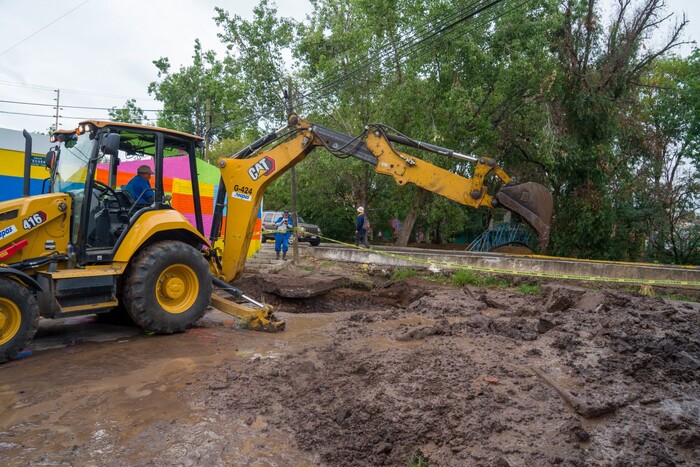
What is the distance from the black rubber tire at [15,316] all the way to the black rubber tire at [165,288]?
1.14 m

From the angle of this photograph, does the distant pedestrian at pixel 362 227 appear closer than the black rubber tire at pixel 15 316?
No

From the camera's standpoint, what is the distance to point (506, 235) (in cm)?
2452

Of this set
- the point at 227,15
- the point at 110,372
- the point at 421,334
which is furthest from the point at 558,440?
the point at 227,15

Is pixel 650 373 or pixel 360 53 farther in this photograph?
pixel 360 53

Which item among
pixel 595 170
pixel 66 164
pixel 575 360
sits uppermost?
pixel 595 170

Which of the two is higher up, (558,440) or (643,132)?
(643,132)

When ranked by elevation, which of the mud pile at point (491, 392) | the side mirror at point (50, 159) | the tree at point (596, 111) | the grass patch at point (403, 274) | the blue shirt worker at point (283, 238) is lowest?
the mud pile at point (491, 392)

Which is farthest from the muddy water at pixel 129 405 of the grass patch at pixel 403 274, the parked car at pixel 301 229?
the parked car at pixel 301 229

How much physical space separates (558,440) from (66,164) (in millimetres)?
6603

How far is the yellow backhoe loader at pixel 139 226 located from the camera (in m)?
5.77

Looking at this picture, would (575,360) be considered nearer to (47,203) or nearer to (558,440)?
(558,440)

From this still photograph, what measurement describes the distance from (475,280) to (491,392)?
8.01 meters

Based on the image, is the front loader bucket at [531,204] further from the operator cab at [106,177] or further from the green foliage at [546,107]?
the green foliage at [546,107]

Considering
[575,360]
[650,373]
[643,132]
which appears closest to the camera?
[650,373]
